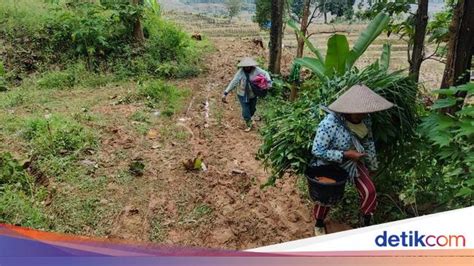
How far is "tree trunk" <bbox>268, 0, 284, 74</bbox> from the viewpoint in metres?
9.43

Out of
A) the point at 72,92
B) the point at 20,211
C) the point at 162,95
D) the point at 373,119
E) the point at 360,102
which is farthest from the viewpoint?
the point at 72,92

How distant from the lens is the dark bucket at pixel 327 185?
3408 millimetres

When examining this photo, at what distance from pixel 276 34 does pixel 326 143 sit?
6.85 m

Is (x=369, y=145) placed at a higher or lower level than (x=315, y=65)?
lower

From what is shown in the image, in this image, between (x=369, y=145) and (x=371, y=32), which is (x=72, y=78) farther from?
(x=369, y=145)

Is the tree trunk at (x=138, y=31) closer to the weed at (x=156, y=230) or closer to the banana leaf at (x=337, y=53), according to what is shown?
the banana leaf at (x=337, y=53)

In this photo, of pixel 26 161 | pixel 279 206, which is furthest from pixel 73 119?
pixel 279 206

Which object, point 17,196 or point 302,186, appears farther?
point 302,186

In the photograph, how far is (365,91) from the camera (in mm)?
3303

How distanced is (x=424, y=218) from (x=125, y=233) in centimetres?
298

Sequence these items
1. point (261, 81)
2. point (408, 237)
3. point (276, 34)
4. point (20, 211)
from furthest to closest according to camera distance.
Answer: point (276, 34) → point (261, 81) → point (20, 211) → point (408, 237)

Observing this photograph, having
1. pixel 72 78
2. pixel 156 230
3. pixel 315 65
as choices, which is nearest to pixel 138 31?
pixel 72 78

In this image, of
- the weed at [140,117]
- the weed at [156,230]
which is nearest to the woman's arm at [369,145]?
the weed at [156,230]

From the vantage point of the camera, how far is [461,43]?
3.74 metres
